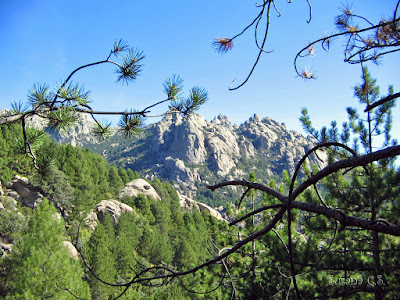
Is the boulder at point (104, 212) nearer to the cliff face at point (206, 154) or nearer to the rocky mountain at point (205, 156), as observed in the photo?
the rocky mountain at point (205, 156)

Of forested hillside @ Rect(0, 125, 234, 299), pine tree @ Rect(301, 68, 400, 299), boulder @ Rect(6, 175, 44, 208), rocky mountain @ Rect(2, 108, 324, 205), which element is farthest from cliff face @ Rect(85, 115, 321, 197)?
pine tree @ Rect(301, 68, 400, 299)

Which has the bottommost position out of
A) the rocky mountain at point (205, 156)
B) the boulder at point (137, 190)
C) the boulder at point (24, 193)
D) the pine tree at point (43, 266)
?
the pine tree at point (43, 266)

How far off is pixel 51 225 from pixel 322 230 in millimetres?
12249

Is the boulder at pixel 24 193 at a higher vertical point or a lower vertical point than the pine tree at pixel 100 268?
higher

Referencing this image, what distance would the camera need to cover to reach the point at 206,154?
168 metres

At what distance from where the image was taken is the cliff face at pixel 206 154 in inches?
6196

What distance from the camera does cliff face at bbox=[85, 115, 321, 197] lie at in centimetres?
15738

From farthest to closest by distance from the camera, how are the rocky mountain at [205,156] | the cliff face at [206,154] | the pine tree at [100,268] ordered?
the cliff face at [206,154] < the rocky mountain at [205,156] < the pine tree at [100,268]

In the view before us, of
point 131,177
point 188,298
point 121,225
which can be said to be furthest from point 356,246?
point 131,177

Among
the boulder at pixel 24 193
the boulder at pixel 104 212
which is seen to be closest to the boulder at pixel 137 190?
the boulder at pixel 104 212

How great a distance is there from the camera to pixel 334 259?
4.87m

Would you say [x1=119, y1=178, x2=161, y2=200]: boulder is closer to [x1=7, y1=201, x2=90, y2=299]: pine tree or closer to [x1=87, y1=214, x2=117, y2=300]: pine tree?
[x1=87, y1=214, x2=117, y2=300]: pine tree

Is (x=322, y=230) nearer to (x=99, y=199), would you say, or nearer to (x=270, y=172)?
(x=99, y=199)

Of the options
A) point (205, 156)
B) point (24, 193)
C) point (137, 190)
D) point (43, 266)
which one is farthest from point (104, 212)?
point (205, 156)
